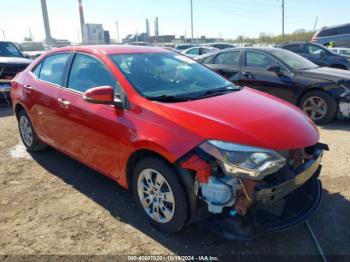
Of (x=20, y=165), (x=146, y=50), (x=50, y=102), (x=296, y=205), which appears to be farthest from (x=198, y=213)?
(x=20, y=165)

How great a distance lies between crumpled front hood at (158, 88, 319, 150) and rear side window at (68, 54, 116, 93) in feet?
2.88

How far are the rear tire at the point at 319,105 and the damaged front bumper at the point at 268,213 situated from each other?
13.2 ft

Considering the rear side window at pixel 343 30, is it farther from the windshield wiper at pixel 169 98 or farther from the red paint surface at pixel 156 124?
the windshield wiper at pixel 169 98

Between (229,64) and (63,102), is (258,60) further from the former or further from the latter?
(63,102)

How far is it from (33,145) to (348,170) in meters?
4.43

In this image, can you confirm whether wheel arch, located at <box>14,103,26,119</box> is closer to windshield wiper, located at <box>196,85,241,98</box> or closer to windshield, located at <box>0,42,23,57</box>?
windshield wiper, located at <box>196,85,241,98</box>

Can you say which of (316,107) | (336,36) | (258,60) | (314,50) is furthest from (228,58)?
(336,36)

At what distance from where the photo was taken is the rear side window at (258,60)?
757cm

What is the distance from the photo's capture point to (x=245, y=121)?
295cm

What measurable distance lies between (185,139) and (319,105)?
16.1ft

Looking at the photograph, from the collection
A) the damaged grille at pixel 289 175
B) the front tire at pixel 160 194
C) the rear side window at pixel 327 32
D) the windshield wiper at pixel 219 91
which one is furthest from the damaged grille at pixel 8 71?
the rear side window at pixel 327 32

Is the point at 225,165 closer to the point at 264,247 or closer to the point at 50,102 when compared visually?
the point at 264,247

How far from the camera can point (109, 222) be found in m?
3.48

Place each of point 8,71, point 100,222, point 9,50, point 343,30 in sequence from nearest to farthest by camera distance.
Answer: point 100,222
point 8,71
point 9,50
point 343,30
